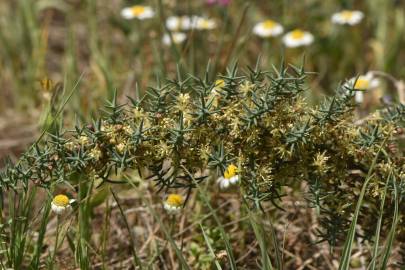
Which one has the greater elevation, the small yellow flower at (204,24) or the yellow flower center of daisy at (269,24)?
the small yellow flower at (204,24)

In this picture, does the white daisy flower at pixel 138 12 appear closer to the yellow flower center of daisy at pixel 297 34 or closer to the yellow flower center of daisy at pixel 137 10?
the yellow flower center of daisy at pixel 137 10

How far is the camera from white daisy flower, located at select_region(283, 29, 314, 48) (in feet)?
11.4

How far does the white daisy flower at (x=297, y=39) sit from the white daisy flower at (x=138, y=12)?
661 millimetres

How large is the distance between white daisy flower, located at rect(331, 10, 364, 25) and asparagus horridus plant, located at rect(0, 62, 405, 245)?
1895mm

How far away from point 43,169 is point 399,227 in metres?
0.87

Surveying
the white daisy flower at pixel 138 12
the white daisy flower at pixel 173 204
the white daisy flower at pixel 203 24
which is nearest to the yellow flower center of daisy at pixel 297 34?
the white daisy flower at pixel 203 24

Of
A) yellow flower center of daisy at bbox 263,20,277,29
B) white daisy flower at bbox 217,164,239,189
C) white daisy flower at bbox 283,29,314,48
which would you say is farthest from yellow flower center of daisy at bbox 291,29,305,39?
white daisy flower at bbox 217,164,239,189

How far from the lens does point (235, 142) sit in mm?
1683

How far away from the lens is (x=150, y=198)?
230 centimetres

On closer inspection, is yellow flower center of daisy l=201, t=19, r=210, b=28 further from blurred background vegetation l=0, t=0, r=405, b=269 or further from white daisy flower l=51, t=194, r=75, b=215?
white daisy flower l=51, t=194, r=75, b=215

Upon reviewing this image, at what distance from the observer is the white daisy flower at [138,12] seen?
11.6ft

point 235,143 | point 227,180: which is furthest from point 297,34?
point 235,143

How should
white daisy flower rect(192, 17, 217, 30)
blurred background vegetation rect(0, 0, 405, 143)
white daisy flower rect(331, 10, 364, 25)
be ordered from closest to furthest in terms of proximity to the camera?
blurred background vegetation rect(0, 0, 405, 143), white daisy flower rect(192, 17, 217, 30), white daisy flower rect(331, 10, 364, 25)

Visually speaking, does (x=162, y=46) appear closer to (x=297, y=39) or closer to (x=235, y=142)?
(x=297, y=39)
